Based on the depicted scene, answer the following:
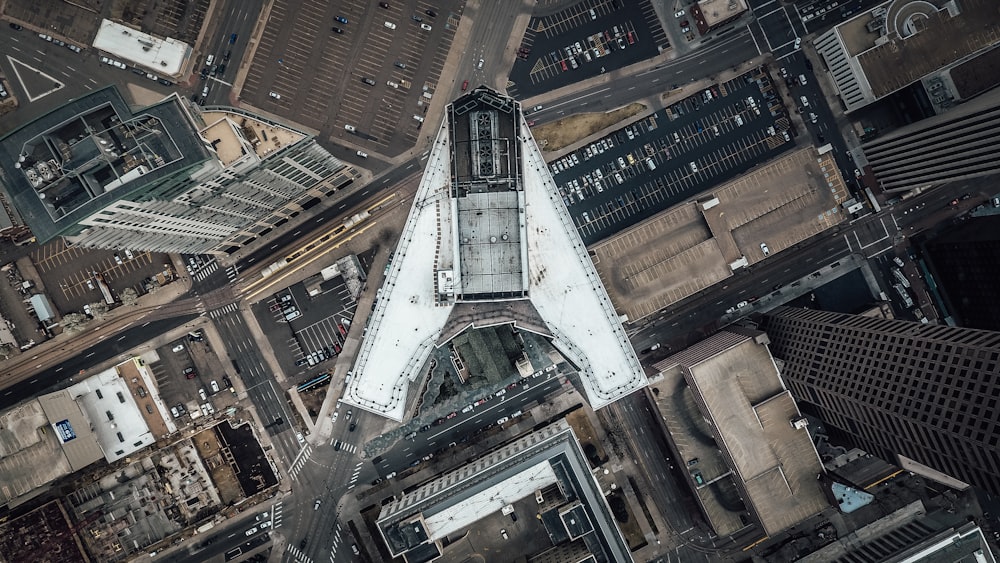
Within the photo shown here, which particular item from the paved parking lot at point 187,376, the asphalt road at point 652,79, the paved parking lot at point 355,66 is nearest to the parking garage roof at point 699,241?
the asphalt road at point 652,79

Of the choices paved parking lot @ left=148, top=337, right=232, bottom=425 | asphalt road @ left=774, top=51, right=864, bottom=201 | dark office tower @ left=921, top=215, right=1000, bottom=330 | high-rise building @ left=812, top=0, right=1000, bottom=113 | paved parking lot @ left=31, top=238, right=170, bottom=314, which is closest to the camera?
high-rise building @ left=812, top=0, right=1000, bottom=113

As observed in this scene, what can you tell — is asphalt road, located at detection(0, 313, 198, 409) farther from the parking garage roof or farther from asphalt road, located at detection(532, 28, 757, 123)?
asphalt road, located at detection(532, 28, 757, 123)

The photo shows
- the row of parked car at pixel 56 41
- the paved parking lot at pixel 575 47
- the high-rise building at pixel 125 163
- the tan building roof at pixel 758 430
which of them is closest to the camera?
the high-rise building at pixel 125 163

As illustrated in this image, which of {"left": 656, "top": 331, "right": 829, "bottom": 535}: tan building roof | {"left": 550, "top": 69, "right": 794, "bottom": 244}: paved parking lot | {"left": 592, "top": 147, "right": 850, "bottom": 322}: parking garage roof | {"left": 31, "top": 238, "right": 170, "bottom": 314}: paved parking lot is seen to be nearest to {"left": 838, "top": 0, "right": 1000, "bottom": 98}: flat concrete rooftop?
{"left": 592, "top": 147, "right": 850, "bottom": 322}: parking garage roof

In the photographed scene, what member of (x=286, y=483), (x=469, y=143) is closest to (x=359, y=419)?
(x=286, y=483)

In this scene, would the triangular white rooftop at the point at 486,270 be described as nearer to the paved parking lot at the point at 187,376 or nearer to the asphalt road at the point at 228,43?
the paved parking lot at the point at 187,376

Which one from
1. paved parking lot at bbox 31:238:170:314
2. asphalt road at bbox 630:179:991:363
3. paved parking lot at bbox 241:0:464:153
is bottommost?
asphalt road at bbox 630:179:991:363
